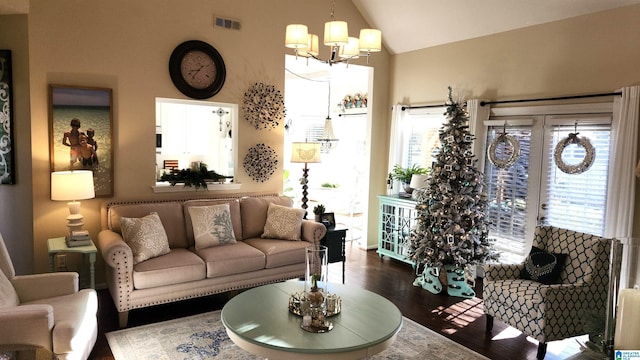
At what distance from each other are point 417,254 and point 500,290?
1354mm

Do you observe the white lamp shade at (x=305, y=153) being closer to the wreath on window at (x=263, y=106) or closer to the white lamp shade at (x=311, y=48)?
the wreath on window at (x=263, y=106)

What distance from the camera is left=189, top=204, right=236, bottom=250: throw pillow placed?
182 inches

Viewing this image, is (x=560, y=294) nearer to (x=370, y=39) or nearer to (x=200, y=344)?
(x=370, y=39)

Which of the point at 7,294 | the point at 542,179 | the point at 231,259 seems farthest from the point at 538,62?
the point at 7,294

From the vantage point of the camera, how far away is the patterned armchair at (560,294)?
11.5ft

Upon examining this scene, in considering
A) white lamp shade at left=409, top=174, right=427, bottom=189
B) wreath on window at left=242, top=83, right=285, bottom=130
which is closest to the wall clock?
wreath on window at left=242, top=83, right=285, bottom=130

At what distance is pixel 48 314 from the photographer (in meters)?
2.66

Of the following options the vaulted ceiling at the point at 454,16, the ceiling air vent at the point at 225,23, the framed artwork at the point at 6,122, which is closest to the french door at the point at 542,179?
the vaulted ceiling at the point at 454,16

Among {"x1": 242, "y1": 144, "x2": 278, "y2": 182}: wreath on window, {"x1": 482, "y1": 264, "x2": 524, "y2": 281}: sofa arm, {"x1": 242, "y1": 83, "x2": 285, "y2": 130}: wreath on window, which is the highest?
{"x1": 242, "y1": 83, "x2": 285, "y2": 130}: wreath on window

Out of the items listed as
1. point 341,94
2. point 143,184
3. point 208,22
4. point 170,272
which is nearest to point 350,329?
point 170,272

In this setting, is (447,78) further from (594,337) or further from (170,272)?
(594,337)

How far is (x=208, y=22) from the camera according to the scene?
515 centimetres

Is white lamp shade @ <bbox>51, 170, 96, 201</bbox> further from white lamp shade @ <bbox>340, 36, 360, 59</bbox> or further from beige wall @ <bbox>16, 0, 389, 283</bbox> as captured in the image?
white lamp shade @ <bbox>340, 36, 360, 59</bbox>

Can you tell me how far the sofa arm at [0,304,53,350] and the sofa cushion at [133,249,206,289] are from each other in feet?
4.01
